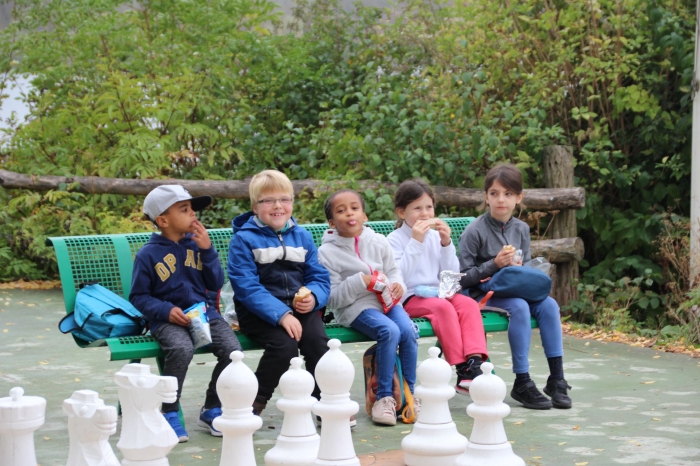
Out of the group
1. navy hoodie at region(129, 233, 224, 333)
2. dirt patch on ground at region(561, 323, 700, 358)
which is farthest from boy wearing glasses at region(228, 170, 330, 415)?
dirt patch on ground at region(561, 323, 700, 358)

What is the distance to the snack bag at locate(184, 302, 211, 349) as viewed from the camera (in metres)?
4.10

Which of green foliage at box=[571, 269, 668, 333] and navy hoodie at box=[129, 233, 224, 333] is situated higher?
navy hoodie at box=[129, 233, 224, 333]

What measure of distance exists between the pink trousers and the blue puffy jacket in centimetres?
59

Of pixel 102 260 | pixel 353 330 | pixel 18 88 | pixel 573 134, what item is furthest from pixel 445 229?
pixel 18 88

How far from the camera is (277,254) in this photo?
4.39 metres

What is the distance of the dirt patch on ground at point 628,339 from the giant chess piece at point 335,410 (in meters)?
4.15

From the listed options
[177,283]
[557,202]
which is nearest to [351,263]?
[177,283]

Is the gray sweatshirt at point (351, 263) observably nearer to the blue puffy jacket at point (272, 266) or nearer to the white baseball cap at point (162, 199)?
the blue puffy jacket at point (272, 266)

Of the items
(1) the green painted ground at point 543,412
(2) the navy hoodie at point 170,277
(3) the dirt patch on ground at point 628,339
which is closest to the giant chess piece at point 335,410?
(1) the green painted ground at point 543,412

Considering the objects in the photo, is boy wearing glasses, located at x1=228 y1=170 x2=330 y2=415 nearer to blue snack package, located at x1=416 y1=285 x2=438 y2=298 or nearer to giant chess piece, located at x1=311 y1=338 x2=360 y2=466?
blue snack package, located at x1=416 y1=285 x2=438 y2=298

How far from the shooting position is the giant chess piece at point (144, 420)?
233 cm

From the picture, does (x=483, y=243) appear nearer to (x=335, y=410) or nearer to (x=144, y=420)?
(x=335, y=410)

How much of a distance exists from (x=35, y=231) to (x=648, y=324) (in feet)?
19.5

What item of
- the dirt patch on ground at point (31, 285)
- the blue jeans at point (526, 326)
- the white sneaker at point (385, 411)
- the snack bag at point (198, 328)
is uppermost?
the snack bag at point (198, 328)
